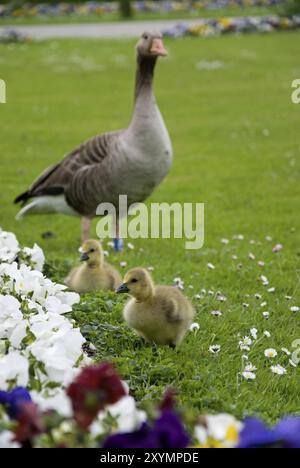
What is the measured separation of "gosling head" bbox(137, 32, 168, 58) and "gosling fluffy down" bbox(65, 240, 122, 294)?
206cm

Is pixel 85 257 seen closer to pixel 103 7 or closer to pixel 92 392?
pixel 92 392

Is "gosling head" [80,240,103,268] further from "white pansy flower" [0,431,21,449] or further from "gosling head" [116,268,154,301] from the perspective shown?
"white pansy flower" [0,431,21,449]

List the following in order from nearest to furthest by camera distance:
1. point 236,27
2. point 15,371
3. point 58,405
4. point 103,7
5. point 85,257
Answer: point 58,405 < point 15,371 < point 85,257 < point 236,27 < point 103,7

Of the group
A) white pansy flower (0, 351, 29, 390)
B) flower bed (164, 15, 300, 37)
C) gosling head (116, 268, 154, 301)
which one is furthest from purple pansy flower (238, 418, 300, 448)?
flower bed (164, 15, 300, 37)

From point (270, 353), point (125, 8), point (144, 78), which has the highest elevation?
point (125, 8)

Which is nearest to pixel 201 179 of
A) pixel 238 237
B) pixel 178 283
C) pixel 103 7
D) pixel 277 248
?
pixel 238 237

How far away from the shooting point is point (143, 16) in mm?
35000

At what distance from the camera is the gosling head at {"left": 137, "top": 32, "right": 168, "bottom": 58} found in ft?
22.6

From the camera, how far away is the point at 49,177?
733 cm

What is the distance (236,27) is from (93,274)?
77.1ft
